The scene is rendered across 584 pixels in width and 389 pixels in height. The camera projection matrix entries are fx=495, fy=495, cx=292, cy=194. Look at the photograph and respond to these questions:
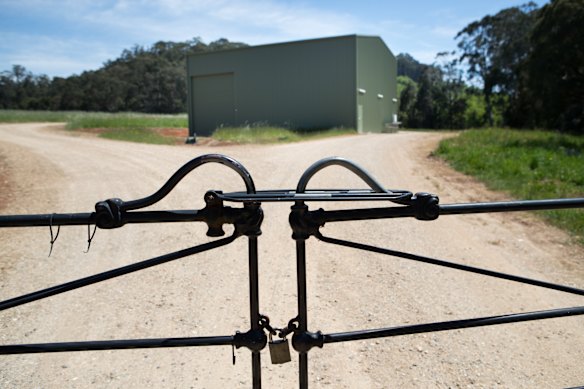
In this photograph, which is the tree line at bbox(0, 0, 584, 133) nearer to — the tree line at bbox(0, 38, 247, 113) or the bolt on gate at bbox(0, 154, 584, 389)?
the tree line at bbox(0, 38, 247, 113)

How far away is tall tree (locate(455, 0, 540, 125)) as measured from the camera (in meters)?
40.7

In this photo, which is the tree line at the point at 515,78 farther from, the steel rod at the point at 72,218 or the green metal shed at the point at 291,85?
the steel rod at the point at 72,218

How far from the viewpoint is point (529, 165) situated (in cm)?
1159

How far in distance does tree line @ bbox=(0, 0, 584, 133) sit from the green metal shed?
860cm

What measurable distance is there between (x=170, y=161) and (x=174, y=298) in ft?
29.2

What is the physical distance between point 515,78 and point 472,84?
30.6 ft

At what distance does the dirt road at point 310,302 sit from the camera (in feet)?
11.1

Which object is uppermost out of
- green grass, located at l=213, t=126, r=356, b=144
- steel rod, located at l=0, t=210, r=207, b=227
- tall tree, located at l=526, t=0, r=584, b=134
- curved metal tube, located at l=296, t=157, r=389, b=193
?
tall tree, located at l=526, t=0, r=584, b=134

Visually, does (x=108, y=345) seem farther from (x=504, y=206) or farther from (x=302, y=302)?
(x=504, y=206)

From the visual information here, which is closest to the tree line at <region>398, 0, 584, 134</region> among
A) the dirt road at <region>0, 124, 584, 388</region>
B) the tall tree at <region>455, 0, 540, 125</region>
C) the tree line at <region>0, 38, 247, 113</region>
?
the tall tree at <region>455, 0, 540, 125</region>

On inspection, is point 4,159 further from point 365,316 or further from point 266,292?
point 365,316

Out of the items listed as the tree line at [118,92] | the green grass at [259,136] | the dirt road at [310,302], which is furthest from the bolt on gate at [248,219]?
the tree line at [118,92]

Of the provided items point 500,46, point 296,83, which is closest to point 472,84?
point 500,46

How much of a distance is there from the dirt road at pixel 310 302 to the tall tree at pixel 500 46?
37.3 m
